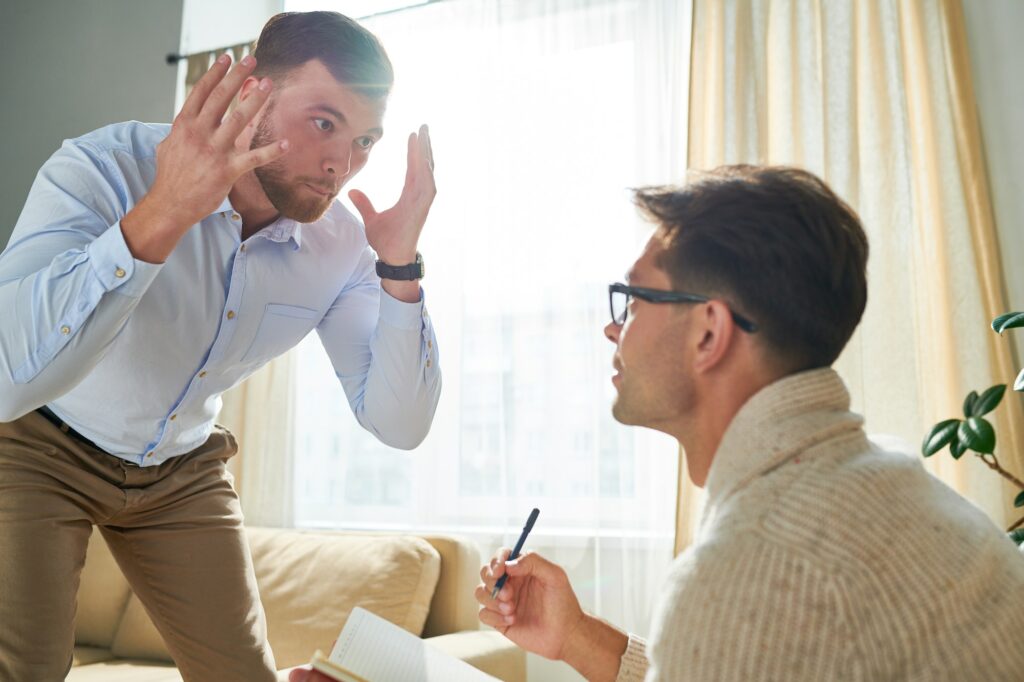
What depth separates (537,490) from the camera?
3.12 meters

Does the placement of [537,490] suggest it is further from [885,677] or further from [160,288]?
[885,677]

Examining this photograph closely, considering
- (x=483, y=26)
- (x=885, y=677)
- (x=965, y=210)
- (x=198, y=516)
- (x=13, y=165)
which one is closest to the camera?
(x=885, y=677)

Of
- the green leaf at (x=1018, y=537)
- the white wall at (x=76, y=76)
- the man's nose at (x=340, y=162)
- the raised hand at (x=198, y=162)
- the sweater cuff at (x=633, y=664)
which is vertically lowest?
the sweater cuff at (x=633, y=664)

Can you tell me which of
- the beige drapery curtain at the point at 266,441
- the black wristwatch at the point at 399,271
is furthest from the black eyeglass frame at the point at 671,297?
the beige drapery curtain at the point at 266,441

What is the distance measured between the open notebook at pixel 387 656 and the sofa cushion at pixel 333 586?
1293 millimetres

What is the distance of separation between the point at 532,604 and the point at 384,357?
609 mm

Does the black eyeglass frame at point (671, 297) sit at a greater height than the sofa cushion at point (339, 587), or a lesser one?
greater

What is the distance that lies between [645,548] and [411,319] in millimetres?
1627

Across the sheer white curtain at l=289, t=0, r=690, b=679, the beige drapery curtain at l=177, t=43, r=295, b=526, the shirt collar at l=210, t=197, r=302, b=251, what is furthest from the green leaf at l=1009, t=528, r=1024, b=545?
the beige drapery curtain at l=177, t=43, r=295, b=526

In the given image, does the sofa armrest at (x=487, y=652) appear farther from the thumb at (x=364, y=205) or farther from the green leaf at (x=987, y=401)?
the green leaf at (x=987, y=401)

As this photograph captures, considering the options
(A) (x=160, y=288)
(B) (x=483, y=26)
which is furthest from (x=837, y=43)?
(A) (x=160, y=288)

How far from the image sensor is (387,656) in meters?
1.19

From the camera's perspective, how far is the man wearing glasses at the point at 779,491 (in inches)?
26.8

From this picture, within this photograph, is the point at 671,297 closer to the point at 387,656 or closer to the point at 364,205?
the point at 387,656
